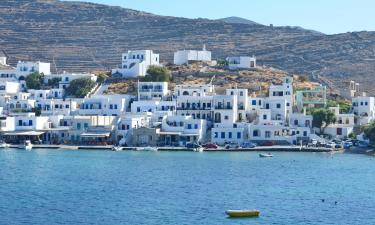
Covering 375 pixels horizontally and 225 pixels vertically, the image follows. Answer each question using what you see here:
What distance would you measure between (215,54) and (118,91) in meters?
49.8

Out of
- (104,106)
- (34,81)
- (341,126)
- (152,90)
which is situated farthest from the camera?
(34,81)

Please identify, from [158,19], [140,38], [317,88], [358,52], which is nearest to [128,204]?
[317,88]

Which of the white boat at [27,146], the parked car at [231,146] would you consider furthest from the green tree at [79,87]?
the parked car at [231,146]

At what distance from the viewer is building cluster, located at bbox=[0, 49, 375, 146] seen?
64.5 metres

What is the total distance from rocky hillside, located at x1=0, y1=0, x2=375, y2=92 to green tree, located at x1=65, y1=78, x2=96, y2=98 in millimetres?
36897

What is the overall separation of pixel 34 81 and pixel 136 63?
29.3 ft

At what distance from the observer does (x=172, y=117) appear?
215ft

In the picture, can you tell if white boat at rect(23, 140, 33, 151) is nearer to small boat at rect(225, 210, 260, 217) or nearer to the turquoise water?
the turquoise water

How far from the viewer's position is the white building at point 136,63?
79750 millimetres

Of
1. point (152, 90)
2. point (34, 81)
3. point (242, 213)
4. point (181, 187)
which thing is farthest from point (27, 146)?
point (242, 213)

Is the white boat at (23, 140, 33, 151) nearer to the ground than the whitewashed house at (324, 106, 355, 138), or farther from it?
nearer to the ground

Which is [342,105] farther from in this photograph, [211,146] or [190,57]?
[190,57]

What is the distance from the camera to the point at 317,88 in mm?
76812

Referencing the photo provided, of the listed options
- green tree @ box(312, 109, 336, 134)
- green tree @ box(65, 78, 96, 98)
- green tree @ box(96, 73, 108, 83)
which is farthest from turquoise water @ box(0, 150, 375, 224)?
green tree @ box(96, 73, 108, 83)
